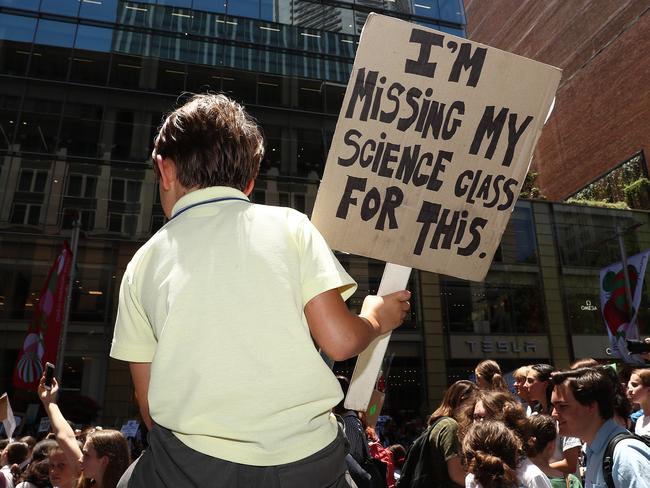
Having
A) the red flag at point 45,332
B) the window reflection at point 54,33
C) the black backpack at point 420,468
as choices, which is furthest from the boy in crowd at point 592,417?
the window reflection at point 54,33

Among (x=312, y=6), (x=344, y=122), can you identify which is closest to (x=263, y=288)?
(x=344, y=122)

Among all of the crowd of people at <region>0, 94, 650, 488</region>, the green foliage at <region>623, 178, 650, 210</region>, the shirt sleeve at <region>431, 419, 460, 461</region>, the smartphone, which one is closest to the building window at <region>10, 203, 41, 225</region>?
the smartphone

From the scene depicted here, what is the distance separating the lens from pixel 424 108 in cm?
261

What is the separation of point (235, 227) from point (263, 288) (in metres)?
0.20

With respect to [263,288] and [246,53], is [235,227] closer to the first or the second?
[263,288]

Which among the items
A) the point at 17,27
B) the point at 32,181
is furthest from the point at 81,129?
the point at 17,27

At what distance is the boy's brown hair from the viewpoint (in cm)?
165

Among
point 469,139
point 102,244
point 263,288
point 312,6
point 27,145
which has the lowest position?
point 263,288

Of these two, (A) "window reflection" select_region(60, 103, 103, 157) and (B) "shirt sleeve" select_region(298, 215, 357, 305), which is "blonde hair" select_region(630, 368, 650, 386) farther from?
(A) "window reflection" select_region(60, 103, 103, 157)

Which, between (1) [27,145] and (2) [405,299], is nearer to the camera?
(2) [405,299]

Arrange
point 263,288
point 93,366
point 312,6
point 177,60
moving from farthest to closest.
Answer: point 312,6
point 177,60
point 93,366
point 263,288

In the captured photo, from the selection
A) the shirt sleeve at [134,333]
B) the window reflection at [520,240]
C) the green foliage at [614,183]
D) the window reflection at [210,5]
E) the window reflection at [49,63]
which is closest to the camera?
the shirt sleeve at [134,333]

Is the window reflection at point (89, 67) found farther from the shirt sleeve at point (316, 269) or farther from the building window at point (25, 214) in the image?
the shirt sleeve at point (316, 269)

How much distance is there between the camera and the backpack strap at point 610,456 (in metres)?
2.79
